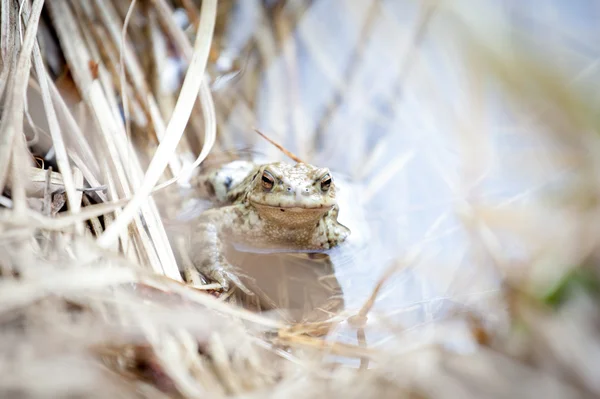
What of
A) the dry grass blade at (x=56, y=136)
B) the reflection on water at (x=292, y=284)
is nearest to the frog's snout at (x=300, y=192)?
Result: the reflection on water at (x=292, y=284)

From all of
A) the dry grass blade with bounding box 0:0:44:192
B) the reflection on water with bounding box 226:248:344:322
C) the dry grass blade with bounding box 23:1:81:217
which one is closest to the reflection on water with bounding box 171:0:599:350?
the reflection on water with bounding box 226:248:344:322

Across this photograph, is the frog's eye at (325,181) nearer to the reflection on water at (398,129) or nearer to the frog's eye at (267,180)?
the frog's eye at (267,180)

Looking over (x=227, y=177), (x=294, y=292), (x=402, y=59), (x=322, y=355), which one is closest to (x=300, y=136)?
(x=227, y=177)

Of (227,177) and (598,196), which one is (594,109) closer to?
(598,196)

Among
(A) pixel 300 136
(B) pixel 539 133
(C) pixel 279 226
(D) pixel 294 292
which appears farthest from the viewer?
(A) pixel 300 136

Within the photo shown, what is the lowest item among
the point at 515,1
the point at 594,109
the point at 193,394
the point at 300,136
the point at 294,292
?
the point at 294,292

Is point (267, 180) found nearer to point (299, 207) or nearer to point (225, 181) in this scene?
point (299, 207)

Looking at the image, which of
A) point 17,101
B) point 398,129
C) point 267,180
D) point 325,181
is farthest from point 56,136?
point 398,129
